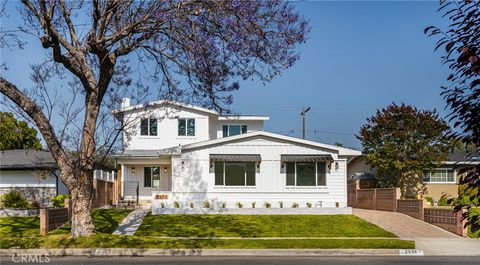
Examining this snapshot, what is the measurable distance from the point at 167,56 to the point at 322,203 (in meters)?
15.6

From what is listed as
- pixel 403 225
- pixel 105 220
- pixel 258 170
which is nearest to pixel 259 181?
pixel 258 170

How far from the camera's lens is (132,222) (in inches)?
945

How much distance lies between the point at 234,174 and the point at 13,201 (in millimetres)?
10795

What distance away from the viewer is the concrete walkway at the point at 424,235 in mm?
18781

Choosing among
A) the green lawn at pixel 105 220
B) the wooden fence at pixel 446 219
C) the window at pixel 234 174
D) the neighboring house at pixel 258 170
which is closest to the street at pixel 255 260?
the green lawn at pixel 105 220

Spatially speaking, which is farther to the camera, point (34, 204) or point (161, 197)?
point (161, 197)

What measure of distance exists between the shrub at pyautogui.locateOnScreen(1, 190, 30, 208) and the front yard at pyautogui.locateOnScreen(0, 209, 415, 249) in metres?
2.46

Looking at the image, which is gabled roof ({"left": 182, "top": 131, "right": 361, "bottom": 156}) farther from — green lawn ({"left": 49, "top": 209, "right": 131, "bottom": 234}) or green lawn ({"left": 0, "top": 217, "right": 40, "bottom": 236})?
green lawn ({"left": 0, "top": 217, "right": 40, "bottom": 236})

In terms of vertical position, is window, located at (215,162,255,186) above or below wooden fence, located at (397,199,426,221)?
above

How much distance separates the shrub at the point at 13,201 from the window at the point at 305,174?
1300cm

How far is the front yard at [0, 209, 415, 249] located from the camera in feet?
55.6

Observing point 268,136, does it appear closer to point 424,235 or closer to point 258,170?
point 258,170

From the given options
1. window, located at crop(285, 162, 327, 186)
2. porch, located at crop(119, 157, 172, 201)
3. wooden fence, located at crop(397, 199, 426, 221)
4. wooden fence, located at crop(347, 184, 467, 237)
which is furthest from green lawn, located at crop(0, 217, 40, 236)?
wooden fence, located at crop(397, 199, 426, 221)

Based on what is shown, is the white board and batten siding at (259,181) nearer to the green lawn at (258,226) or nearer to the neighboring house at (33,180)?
the green lawn at (258,226)
